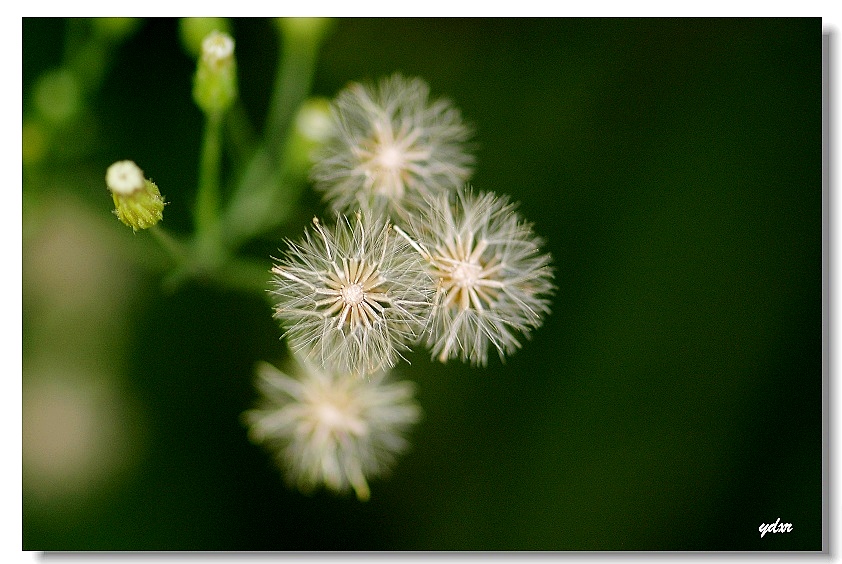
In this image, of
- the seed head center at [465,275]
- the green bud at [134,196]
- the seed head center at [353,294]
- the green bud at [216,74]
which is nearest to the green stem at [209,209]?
the green bud at [216,74]

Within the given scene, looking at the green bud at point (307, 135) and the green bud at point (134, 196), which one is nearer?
the green bud at point (134, 196)

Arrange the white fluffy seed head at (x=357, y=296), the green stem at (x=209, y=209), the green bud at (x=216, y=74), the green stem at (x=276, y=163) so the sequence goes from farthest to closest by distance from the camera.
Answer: the green stem at (x=276, y=163) → the green stem at (x=209, y=209) → the green bud at (x=216, y=74) → the white fluffy seed head at (x=357, y=296)

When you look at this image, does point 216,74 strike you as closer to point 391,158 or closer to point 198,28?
point 198,28

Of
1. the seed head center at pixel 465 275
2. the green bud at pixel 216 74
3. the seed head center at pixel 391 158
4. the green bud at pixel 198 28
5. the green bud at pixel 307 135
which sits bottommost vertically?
the seed head center at pixel 465 275

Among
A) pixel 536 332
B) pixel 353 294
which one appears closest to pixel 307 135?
pixel 353 294

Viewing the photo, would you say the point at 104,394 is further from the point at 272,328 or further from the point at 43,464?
the point at 272,328

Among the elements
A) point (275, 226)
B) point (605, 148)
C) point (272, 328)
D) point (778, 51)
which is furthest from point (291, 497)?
point (778, 51)

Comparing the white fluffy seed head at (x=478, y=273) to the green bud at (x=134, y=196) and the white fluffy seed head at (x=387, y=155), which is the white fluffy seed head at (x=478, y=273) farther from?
the green bud at (x=134, y=196)

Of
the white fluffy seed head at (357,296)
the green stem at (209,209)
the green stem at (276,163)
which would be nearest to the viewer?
the white fluffy seed head at (357,296)

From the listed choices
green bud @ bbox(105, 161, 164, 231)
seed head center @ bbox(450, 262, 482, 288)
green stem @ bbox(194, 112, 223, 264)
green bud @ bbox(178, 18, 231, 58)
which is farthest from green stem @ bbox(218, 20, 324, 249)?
seed head center @ bbox(450, 262, 482, 288)
